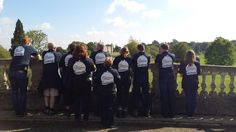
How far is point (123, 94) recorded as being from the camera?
10.7 metres

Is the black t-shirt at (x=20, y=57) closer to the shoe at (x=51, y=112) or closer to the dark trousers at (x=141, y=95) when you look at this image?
the shoe at (x=51, y=112)

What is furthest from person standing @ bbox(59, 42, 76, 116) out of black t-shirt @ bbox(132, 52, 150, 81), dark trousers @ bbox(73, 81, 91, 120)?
black t-shirt @ bbox(132, 52, 150, 81)

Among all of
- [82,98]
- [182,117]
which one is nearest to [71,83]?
[82,98]

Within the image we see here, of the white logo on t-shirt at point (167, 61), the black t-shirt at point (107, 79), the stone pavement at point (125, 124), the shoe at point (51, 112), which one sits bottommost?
the stone pavement at point (125, 124)

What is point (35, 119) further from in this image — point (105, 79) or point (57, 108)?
point (105, 79)

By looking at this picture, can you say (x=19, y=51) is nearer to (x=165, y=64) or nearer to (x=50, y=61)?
(x=50, y=61)

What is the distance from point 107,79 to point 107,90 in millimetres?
273

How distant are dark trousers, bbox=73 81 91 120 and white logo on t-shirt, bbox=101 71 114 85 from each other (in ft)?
1.41

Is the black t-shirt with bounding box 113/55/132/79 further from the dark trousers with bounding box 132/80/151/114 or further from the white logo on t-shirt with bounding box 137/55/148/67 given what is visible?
the dark trousers with bounding box 132/80/151/114

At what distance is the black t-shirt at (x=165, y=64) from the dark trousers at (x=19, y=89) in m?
3.58

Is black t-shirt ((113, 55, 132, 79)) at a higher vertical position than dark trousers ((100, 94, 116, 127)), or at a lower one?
higher

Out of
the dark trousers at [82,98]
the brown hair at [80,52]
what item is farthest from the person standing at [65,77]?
the brown hair at [80,52]

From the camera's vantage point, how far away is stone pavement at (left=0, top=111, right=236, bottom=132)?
9.86 meters

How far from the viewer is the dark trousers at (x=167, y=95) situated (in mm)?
10789
